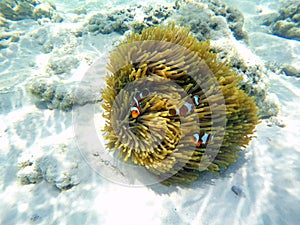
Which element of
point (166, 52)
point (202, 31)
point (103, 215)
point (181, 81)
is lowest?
point (103, 215)

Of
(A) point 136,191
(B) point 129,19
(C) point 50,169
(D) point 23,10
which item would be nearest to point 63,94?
(C) point 50,169

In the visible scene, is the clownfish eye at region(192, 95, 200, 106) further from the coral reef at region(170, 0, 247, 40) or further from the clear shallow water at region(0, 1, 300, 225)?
the coral reef at region(170, 0, 247, 40)

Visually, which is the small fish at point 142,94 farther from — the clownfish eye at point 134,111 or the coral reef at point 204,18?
the coral reef at point 204,18

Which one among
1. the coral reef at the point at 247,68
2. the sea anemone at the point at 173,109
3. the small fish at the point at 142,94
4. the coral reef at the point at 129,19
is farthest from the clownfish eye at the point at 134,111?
the coral reef at the point at 129,19

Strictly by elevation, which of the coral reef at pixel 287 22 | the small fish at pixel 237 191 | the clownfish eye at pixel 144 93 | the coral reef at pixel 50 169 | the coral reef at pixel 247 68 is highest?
the coral reef at pixel 287 22

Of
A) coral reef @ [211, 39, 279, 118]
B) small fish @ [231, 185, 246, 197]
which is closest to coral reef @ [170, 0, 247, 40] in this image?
coral reef @ [211, 39, 279, 118]

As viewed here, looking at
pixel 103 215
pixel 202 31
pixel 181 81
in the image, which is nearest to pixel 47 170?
pixel 103 215

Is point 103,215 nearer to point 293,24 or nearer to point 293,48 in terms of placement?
point 293,48

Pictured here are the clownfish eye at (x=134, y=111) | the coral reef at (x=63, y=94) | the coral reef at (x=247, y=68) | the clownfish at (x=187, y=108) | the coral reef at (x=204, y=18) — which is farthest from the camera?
the coral reef at (x=204, y=18)
